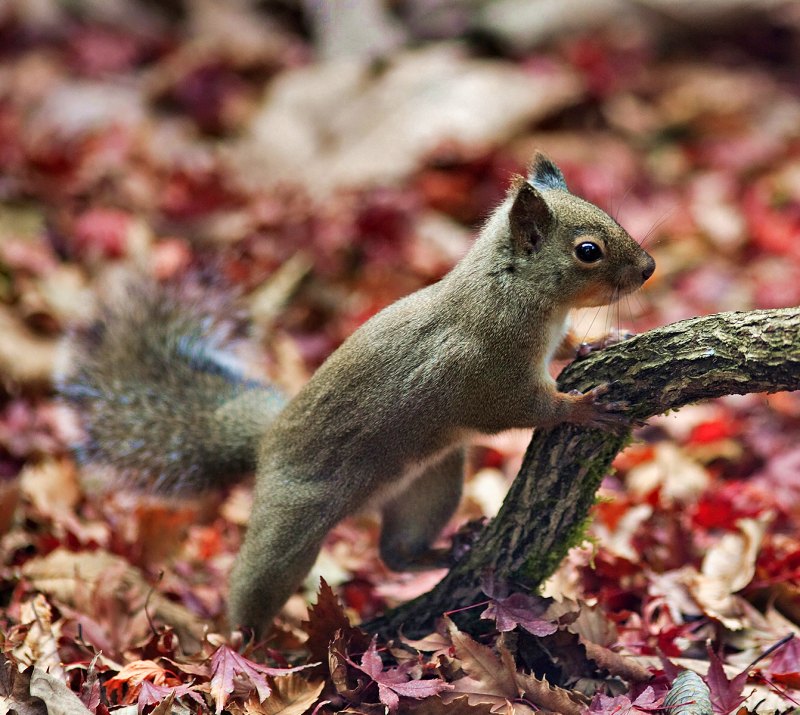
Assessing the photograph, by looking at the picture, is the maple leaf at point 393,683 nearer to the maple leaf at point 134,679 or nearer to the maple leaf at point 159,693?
the maple leaf at point 159,693

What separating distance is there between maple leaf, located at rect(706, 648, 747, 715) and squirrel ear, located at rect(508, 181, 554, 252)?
4.51ft

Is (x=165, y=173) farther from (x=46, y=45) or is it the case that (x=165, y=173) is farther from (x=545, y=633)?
(x=545, y=633)

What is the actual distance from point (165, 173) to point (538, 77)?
322 cm

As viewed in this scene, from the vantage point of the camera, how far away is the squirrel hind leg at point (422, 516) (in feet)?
11.7

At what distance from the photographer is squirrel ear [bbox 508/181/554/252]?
2998 mm

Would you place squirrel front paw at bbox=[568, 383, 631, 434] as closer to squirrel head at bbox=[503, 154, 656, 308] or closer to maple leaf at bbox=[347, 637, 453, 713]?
squirrel head at bbox=[503, 154, 656, 308]

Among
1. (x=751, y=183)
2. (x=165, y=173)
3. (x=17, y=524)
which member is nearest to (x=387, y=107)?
(x=165, y=173)

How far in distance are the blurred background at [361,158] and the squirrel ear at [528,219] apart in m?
0.56

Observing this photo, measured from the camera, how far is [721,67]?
8.70 m

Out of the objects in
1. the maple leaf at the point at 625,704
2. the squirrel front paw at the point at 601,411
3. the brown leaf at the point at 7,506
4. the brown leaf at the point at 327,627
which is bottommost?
the brown leaf at the point at 7,506

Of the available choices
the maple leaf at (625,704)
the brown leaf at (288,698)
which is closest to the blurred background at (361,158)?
the brown leaf at (288,698)

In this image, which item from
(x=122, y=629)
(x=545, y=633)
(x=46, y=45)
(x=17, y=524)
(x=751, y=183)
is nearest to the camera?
(x=545, y=633)

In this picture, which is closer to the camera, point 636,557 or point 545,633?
point 545,633

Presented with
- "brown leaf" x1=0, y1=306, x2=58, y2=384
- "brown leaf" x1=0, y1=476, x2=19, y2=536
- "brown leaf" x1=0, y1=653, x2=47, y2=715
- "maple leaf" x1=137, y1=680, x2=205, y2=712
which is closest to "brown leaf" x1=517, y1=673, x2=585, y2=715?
"maple leaf" x1=137, y1=680, x2=205, y2=712
